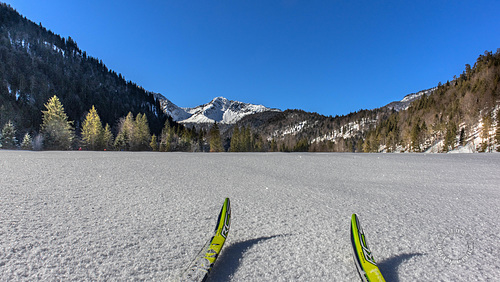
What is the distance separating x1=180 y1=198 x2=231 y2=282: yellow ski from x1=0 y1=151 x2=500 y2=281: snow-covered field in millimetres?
137

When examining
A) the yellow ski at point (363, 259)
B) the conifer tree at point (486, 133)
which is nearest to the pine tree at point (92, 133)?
the yellow ski at point (363, 259)

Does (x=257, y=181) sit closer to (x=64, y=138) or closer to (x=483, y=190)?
(x=483, y=190)

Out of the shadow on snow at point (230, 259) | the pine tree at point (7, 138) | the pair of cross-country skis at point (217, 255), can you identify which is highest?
the pine tree at point (7, 138)

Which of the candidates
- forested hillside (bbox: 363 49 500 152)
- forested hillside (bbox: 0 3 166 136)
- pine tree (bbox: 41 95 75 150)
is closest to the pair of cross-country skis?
pine tree (bbox: 41 95 75 150)

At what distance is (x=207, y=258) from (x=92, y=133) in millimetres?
45820

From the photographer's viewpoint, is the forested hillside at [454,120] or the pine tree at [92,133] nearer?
the pine tree at [92,133]

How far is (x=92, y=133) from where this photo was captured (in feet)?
124

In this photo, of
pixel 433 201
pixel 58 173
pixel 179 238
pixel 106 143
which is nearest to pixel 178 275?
pixel 179 238

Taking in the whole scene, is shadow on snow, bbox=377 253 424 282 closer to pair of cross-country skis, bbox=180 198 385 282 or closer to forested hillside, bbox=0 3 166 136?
pair of cross-country skis, bbox=180 198 385 282

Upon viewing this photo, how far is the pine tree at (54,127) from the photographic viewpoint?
98.0 ft

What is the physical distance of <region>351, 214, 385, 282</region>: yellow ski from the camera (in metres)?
1.85

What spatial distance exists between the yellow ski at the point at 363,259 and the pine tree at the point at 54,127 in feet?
129

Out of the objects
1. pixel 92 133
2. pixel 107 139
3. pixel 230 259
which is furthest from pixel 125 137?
pixel 230 259

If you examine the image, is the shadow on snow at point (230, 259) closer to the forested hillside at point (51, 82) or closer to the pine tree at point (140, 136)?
the pine tree at point (140, 136)
